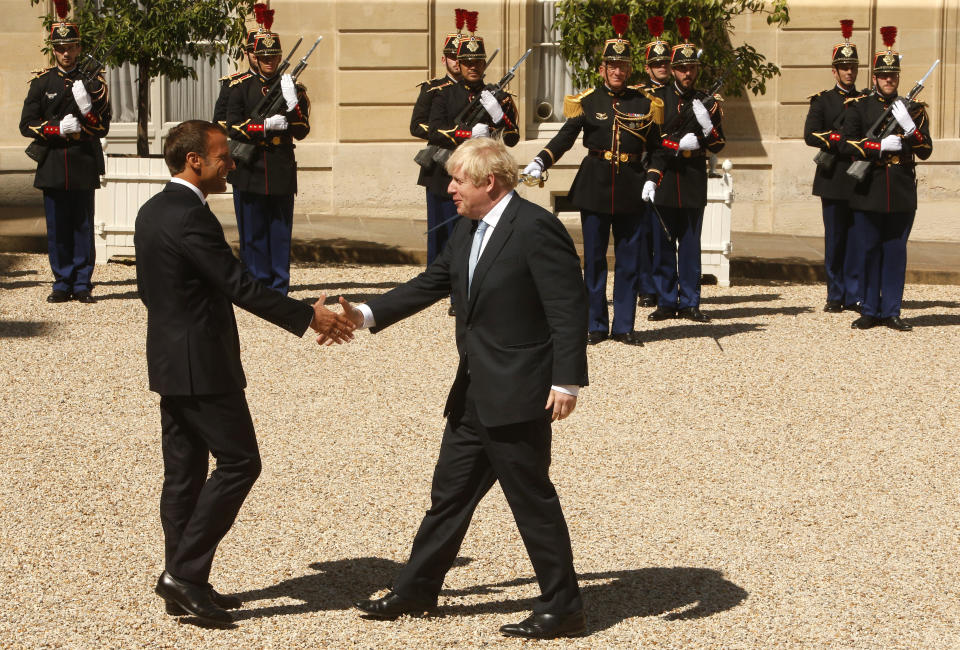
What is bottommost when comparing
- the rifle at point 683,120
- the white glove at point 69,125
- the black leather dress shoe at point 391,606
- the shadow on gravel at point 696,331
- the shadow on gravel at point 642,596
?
the shadow on gravel at point 696,331

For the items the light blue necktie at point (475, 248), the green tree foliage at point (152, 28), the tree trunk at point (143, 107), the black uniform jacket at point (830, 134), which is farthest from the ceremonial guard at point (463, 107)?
the light blue necktie at point (475, 248)

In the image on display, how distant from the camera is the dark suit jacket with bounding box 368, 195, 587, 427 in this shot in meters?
4.89

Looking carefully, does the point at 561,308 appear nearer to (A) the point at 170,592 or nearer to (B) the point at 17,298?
(A) the point at 170,592

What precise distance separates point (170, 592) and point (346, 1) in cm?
1173

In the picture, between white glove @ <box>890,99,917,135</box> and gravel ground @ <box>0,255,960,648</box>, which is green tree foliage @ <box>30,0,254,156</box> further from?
white glove @ <box>890,99,917,135</box>

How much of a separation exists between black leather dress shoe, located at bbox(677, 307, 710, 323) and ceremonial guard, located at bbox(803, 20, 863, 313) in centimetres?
107

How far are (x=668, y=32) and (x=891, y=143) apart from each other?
10.5 feet

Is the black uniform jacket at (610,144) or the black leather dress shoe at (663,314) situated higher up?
the black uniform jacket at (610,144)

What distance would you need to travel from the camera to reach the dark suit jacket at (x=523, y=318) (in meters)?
4.89

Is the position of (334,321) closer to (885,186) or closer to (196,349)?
(196,349)

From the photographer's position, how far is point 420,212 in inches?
639

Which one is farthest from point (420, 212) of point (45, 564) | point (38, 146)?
point (45, 564)

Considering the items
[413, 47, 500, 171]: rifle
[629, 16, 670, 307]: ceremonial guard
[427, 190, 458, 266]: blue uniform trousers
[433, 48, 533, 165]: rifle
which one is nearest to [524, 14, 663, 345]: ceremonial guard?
[629, 16, 670, 307]: ceremonial guard

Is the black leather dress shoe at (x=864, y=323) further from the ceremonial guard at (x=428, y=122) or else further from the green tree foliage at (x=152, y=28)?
the green tree foliage at (x=152, y=28)
